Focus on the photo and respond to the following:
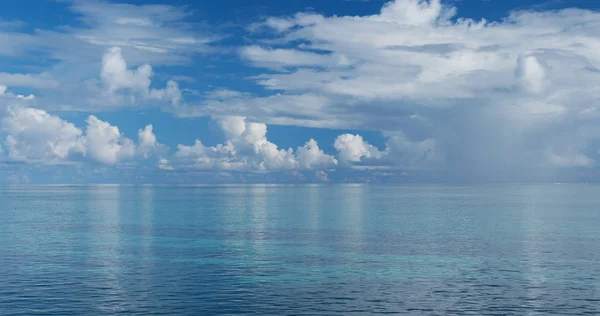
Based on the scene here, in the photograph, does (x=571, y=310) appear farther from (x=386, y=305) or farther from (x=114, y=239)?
(x=114, y=239)

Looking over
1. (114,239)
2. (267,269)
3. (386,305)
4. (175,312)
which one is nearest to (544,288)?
(386,305)

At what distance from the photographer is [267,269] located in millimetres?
58344

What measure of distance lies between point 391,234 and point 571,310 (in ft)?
168

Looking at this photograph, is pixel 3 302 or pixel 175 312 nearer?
pixel 175 312

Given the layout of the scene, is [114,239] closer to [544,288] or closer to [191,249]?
[191,249]

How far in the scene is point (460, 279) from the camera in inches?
2084

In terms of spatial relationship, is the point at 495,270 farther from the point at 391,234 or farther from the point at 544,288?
the point at 391,234

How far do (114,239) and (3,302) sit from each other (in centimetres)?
4215

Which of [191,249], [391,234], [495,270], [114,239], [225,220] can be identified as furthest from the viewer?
[225,220]

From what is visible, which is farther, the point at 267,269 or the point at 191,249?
the point at 191,249

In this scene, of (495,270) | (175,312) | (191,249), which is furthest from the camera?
(191,249)

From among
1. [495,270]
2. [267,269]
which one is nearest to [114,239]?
[267,269]

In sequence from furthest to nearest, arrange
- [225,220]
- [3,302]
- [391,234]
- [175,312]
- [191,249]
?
[225,220]
[391,234]
[191,249]
[3,302]
[175,312]

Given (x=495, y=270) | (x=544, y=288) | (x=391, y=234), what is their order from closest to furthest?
(x=544, y=288), (x=495, y=270), (x=391, y=234)
